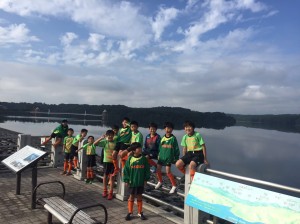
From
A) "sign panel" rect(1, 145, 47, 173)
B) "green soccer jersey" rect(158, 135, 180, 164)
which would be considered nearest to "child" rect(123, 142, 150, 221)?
"green soccer jersey" rect(158, 135, 180, 164)

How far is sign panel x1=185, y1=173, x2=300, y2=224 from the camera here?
367cm

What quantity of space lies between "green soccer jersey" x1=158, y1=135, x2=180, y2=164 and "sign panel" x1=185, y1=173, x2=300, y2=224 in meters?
1.98

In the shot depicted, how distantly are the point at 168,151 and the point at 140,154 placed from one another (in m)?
0.97

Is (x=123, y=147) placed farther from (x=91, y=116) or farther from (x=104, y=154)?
(x=91, y=116)

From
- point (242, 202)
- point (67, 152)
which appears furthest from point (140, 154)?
point (67, 152)

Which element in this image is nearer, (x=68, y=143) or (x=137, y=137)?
(x=137, y=137)

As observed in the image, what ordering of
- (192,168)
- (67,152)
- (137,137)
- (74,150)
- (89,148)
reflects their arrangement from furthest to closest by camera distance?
(67,152)
(74,150)
(89,148)
(137,137)
(192,168)

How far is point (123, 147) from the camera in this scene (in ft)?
26.3

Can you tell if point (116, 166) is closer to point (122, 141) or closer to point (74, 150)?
point (122, 141)

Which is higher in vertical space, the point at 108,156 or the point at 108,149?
the point at 108,149

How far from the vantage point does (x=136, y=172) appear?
6.38m

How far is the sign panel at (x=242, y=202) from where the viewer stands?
3666 mm

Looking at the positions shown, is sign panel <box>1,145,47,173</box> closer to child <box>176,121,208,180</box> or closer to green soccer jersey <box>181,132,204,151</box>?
child <box>176,121,208,180</box>

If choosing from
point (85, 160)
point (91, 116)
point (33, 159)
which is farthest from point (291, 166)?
point (91, 116)
